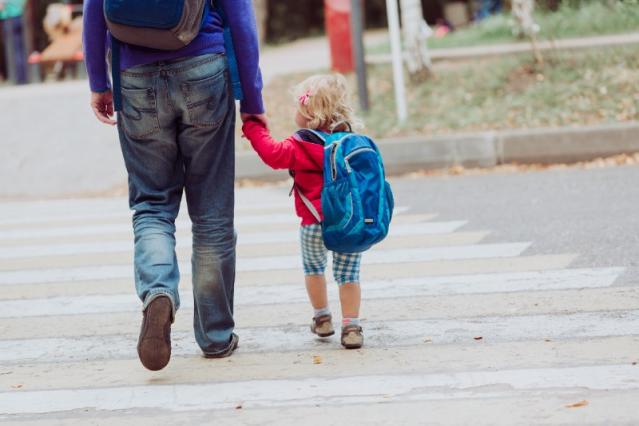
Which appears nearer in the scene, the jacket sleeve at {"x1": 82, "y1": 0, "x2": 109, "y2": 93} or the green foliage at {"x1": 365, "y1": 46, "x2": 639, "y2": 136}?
the jacket sleeve at {"x1": 82, "y1": 0, "x2": 109, "y2": 93}

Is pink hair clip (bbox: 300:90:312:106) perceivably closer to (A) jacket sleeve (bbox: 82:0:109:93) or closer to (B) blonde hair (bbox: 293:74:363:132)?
(B) blonde hair (bbox: 293:74:363:132)

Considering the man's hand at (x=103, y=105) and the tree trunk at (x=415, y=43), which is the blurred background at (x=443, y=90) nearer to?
the tree trunk at (x=415, y=43)

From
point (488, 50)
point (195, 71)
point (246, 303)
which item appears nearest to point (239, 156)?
point (488, 50)

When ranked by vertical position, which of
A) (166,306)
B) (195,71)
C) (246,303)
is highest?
(195,71)

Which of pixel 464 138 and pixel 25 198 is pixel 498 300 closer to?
pixel 464 138

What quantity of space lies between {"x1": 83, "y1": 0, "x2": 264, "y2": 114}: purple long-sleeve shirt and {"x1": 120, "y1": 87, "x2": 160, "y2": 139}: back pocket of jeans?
105 mm

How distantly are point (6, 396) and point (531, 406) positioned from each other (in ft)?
6.07

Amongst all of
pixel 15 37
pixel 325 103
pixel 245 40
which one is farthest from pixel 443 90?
pixel 15 37

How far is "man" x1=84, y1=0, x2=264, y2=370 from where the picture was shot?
4289 mm

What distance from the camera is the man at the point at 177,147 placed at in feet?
14.1

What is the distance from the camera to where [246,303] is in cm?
582

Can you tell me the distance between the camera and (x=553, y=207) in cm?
822

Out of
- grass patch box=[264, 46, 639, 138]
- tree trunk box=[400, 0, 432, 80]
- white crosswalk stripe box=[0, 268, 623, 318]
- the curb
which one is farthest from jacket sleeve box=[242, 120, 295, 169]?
tree trunk box=[400, 0, 432, 80]

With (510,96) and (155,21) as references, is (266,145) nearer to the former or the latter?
(155,21)
